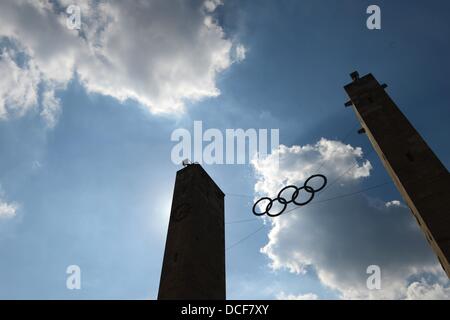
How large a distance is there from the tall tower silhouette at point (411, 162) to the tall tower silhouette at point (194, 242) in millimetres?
12489

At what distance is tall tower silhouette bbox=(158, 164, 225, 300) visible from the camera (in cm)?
1727

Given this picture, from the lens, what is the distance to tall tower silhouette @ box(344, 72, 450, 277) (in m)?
13.0

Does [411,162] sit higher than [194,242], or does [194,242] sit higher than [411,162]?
[411,162]

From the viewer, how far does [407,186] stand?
47.6 feet

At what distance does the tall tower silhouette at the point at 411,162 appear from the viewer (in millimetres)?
12969

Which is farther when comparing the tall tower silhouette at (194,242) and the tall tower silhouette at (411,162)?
the tall tower silhouette at (194,242)

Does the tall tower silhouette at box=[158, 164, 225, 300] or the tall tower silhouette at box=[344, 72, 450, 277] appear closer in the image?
the tall tower silhouette at box=[344, 72, 450, 277]

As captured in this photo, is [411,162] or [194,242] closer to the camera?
[411,162]

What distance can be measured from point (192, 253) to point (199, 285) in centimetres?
195

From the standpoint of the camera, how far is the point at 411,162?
15211 mm

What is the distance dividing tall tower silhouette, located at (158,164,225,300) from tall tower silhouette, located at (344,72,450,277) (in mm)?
12489

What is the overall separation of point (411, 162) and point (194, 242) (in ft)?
44.3

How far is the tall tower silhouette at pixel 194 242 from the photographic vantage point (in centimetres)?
1727
